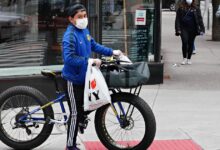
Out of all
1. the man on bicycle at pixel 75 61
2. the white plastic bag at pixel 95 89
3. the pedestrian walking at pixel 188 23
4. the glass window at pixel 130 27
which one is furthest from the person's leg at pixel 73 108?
the pedestrian walking at pixel 188 23

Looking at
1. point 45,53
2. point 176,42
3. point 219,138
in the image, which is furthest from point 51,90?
point 176,42

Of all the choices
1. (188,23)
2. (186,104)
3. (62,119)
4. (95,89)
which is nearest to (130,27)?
(186,104)

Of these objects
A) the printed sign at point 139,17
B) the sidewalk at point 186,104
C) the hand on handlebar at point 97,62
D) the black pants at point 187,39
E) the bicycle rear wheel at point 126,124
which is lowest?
the sidewalk at point 186,104

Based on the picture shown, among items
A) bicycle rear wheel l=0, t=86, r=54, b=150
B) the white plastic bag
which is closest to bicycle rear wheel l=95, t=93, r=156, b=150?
the white plastic bag

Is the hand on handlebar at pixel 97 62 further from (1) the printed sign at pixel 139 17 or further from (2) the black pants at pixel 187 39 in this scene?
(2) the black pants at pixel 187 39

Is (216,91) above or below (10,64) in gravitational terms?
below

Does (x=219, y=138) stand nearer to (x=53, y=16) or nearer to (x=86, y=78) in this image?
(x=86, y=78)

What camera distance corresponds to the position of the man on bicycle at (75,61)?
18.7ft

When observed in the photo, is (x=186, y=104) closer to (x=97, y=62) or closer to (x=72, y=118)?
(x=72, y=118)

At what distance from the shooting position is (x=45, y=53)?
924 centimetres

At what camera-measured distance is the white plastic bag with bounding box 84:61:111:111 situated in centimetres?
570

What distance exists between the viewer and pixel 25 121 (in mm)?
6160

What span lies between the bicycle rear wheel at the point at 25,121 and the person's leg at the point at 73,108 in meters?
0.31

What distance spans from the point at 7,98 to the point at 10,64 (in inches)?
114
